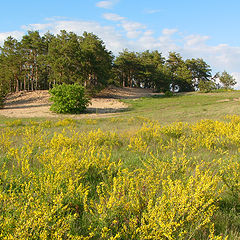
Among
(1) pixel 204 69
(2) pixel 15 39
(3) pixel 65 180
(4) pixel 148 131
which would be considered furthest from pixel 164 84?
(3) pixel 65 180

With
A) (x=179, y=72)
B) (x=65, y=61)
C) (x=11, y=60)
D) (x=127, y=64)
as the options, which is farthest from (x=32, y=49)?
(x=179, y=72)

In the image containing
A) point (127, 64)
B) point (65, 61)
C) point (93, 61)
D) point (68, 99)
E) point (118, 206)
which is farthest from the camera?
point (127, 64)

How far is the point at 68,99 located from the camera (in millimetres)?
22281

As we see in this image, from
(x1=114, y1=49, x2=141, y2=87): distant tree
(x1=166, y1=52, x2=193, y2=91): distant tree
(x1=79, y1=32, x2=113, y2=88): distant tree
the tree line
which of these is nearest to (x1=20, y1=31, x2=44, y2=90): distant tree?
the tree line

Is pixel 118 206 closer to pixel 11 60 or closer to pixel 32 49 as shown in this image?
pixel 11 60

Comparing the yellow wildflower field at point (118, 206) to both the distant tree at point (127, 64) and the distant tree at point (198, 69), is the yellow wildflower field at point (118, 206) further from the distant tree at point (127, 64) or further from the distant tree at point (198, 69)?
the distant tree at point (198, 69)

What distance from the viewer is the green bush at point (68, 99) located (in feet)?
72.0

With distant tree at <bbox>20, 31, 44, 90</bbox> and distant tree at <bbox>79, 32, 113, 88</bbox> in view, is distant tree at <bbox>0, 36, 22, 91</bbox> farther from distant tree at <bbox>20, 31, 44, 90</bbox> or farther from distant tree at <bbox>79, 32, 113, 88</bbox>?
distant tree at <bbox>79, 32, 113, 88</bbox>

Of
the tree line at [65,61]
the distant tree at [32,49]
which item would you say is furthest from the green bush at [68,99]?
the distant tree at [32,49]

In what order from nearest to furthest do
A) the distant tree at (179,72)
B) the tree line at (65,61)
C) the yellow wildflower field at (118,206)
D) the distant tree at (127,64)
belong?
the yellow wildflower field at (118,206) < the tree line at (65,61) < the distant tree at (127,64) < the distant tree at (179,72)

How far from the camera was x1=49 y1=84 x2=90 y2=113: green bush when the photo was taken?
22.0m

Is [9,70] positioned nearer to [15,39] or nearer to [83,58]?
[15,39]

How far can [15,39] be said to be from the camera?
3647 cm

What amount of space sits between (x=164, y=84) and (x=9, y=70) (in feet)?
102
